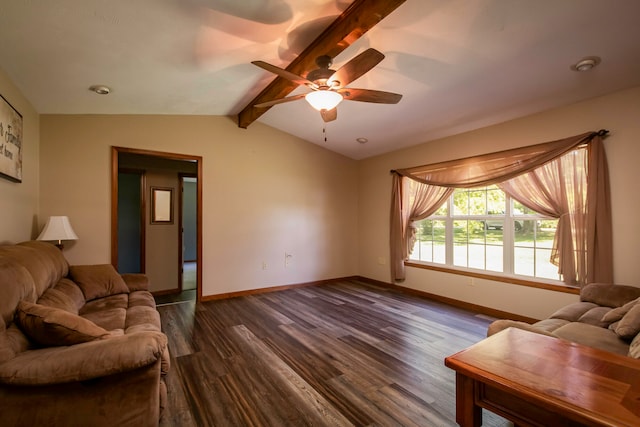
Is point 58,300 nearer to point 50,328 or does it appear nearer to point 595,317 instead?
point 50,328

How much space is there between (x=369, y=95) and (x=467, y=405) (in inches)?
87.4

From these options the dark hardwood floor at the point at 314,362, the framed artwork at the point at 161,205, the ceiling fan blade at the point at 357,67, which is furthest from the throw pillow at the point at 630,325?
the framed artwork at the point at 161,205

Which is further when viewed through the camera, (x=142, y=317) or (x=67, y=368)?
(x=142, y=317)

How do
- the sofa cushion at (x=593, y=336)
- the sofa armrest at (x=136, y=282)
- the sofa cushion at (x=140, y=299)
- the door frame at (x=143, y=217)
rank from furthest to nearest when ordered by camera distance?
the door frame at (x=143, y=217), the sofa armrest at (x=136, y=282), the sofa cushion at (x=140, y=299), the sofa cushion at (x=593, y=336)

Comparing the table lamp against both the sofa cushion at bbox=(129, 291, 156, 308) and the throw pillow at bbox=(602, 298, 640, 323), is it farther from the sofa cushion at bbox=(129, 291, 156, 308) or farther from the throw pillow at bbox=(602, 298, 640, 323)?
the throw pillow at bbox=(602, 298, 640, 323)

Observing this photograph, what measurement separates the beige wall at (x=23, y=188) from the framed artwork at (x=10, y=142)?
0.08 meters

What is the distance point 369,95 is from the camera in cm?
252

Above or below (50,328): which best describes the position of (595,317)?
below

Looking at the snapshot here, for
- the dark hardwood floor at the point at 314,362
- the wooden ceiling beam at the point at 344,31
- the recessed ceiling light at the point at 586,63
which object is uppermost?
the wooden ceiling beam at the point at 344,31

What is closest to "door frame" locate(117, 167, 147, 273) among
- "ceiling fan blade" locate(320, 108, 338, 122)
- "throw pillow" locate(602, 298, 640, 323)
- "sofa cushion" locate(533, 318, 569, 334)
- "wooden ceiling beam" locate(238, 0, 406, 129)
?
"wooden ceiling beam" locate(238, 0, 406, 129)

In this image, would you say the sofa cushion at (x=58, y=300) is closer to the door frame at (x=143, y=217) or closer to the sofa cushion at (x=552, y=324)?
the door frame at (x=143, y=217)

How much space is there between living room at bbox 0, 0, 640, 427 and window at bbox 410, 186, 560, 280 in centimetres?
26

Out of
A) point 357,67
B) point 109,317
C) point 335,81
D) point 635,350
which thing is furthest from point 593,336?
point 109,317

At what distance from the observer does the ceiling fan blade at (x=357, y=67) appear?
2066 millimetres
